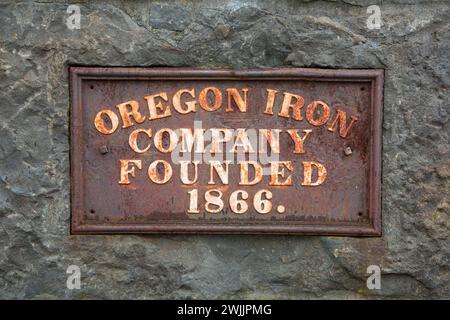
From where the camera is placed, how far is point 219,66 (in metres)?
2.80

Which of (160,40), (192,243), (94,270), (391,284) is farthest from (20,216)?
(391,284)

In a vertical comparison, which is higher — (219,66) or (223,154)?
(219,66)

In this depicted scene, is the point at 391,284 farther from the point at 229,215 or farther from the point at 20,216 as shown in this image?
the point at 20,216

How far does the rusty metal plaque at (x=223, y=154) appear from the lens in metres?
2.82

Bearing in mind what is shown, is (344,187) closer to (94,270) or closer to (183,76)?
(183,76)

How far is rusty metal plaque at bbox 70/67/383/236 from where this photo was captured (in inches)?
111

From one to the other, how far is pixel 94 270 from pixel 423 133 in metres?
1.22

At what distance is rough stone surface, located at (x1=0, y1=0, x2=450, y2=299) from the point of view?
9.13 ft

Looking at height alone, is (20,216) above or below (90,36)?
below

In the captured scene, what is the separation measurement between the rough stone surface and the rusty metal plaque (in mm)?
55

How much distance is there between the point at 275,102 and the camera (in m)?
2.82

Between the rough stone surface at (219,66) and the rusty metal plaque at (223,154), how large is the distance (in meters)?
0.06

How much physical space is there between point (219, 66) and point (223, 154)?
30 cm

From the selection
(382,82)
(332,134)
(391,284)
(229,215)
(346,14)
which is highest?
(346,14)
